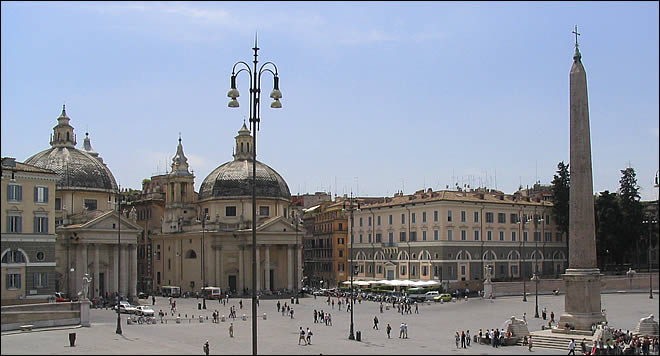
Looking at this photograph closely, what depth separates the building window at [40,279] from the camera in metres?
44.7

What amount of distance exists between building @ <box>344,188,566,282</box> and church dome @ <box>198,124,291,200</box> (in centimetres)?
908

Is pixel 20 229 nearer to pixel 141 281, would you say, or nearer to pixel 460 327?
pixel 460 327

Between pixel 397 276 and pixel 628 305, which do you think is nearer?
pixel 628 305

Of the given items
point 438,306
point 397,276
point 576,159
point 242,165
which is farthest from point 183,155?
point 576,159

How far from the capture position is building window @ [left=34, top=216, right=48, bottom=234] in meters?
44.8

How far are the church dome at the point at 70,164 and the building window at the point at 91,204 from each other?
3.21 ft

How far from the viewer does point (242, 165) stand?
77.7m

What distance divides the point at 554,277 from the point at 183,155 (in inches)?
1502

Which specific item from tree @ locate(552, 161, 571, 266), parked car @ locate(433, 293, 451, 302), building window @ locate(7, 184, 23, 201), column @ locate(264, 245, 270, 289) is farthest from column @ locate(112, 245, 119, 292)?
tree @ locate(552, 161, 571, 266)

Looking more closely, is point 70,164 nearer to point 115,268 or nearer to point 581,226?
point 115,268

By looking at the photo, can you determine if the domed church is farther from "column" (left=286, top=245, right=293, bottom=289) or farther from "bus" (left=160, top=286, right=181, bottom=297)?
"bus" (left=160, top=286, right=181, bottom=297)

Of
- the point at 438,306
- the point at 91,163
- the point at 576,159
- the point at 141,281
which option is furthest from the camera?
the point at 141,281

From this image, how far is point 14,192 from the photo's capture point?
43469mm

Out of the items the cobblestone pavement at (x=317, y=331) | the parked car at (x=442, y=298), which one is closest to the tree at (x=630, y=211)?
the cobblestone pavement at (x=317, y=331)
